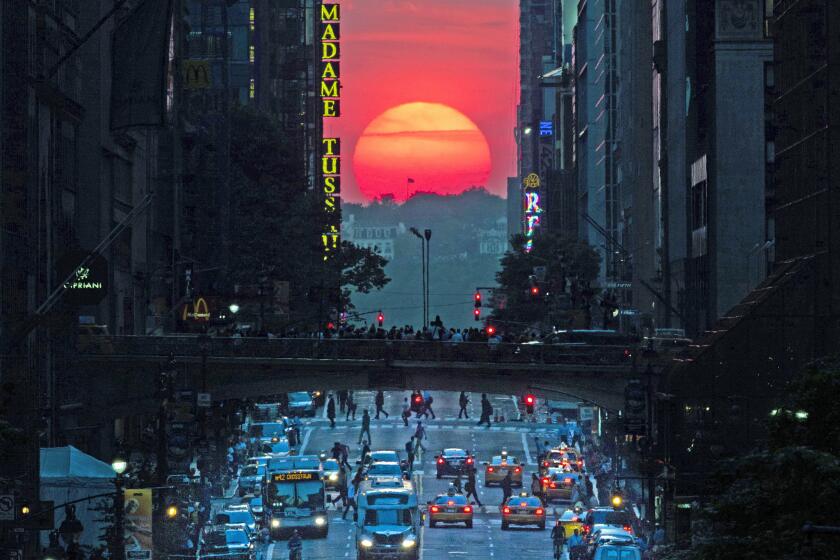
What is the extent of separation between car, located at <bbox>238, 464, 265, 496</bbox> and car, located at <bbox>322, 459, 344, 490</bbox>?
2790 mm

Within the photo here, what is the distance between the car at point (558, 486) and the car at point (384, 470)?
671cm

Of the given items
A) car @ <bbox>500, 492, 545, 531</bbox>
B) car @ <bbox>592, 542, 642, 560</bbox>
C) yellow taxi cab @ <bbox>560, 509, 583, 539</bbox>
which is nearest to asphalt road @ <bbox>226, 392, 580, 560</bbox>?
car @ <bbox>500, 492, 545, 531</bbox>

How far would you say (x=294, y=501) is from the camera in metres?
76.8

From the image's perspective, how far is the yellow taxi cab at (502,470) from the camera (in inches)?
3684

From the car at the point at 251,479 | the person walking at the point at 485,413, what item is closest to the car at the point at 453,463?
the car at the point at 251,479

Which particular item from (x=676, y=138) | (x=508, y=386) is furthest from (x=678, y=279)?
(x=508, y=386)

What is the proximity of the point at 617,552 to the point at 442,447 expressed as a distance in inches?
2264

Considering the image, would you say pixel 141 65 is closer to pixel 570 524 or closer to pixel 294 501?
pixel 570 524

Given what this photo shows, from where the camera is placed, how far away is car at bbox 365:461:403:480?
8331cm

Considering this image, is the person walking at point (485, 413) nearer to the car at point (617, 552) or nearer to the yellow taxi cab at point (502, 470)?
the yellow taxi cab at point (502, 470)

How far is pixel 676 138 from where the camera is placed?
114688 mm

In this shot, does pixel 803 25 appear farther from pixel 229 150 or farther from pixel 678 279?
pixel 229 150

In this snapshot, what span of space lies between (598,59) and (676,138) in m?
57.0

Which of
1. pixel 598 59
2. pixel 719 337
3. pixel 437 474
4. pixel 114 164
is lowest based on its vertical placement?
pixel 437 474
